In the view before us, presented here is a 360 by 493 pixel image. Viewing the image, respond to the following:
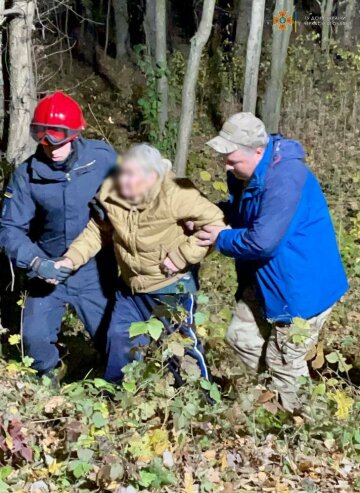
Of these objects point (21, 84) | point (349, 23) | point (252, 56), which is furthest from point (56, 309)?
point (349, 23)

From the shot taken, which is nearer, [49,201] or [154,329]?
[154,329]

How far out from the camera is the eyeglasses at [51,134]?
3.75 m

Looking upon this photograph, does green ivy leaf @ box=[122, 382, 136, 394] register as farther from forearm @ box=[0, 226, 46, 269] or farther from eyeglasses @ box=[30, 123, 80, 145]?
eyeglasses @ box=[30, 123, 80, 145]

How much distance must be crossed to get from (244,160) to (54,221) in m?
1.42

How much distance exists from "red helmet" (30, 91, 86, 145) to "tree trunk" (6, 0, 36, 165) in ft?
6.16

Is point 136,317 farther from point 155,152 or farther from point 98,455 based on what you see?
point 155,152

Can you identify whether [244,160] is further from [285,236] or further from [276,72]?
[276,72]

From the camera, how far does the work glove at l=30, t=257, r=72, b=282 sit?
4191mm

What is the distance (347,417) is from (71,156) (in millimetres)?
2282

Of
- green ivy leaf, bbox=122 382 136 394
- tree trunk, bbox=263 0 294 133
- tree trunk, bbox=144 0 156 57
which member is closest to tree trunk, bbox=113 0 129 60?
tree trunk, bbox=144 0 156 57

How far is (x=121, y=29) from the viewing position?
18.2 meters

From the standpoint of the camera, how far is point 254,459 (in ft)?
12.3

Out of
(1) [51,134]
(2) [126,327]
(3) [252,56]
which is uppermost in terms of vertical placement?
(3) [252,56]

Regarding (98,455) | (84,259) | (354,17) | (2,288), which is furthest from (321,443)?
(354,17)
